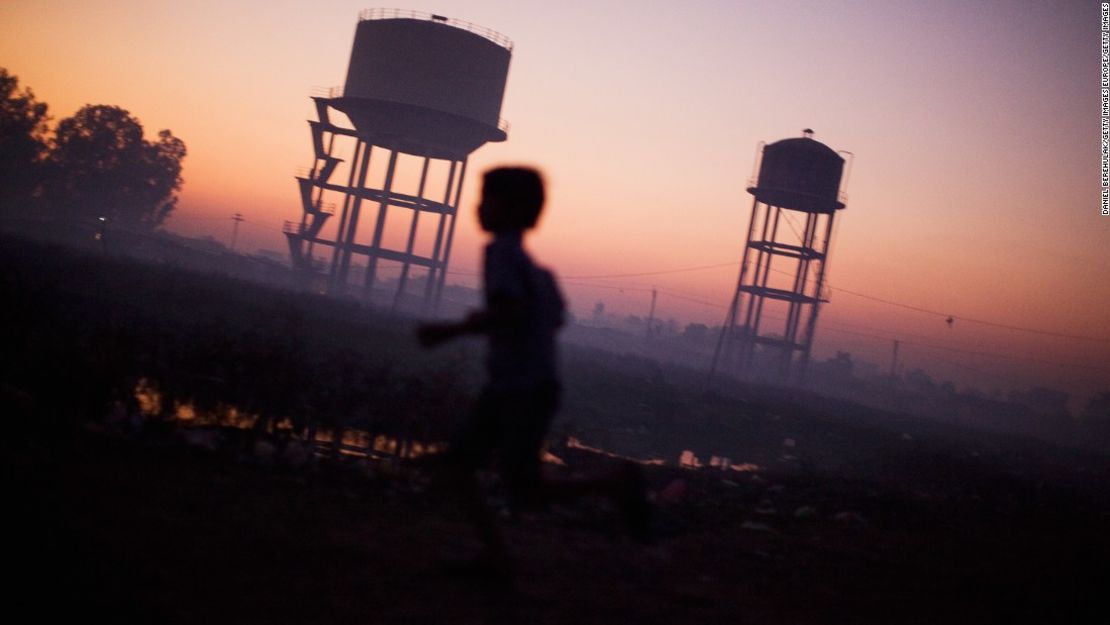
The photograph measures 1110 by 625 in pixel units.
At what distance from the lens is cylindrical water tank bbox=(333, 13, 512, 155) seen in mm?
30984

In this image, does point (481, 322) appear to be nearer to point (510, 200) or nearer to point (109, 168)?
point (510, 200)

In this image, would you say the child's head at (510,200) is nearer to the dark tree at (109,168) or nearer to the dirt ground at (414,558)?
the dirt ground at (414,558)

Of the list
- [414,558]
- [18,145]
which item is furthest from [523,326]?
[18,145]

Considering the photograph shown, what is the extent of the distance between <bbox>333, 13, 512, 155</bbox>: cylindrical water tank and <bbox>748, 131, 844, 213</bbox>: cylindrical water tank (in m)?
12.8

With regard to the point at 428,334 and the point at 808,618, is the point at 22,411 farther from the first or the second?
the point at 808,618

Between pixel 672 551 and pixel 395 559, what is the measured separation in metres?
1.72

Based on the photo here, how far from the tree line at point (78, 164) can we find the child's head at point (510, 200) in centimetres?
5020

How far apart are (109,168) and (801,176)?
40661 millimetres

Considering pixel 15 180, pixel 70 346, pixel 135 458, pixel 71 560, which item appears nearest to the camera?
pixel 71 560

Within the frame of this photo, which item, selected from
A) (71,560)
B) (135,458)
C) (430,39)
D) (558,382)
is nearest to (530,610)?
(558,382)

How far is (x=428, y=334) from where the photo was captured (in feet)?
8.75

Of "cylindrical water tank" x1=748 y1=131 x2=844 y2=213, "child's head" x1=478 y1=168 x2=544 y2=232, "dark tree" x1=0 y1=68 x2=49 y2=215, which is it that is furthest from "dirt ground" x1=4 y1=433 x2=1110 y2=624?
"dark tree" x1=0 y1=68 x2=49 y2=215

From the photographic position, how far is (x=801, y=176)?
36.6 meters

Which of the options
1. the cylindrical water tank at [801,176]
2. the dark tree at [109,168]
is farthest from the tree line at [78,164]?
the cylindrical water tank at [801,176]
